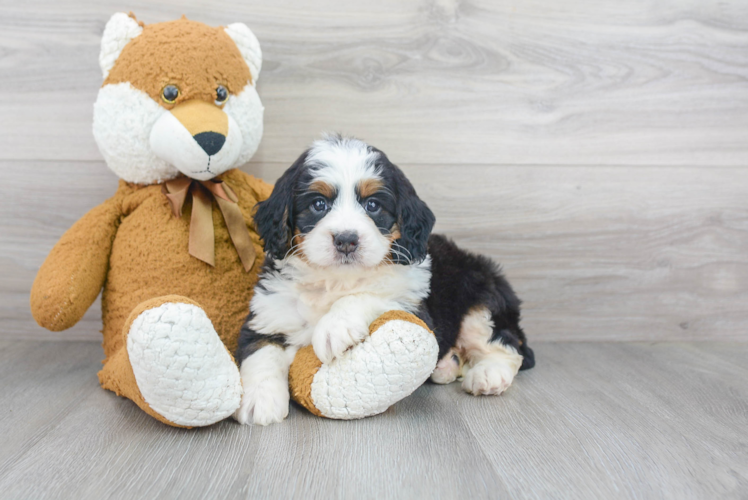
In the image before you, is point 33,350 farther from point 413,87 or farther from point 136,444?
point 413,87

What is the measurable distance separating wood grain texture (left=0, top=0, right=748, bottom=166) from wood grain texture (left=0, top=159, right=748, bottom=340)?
0.31ft

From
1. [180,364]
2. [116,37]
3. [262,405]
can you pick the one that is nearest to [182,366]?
[180,364]

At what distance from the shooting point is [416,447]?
4.21ft

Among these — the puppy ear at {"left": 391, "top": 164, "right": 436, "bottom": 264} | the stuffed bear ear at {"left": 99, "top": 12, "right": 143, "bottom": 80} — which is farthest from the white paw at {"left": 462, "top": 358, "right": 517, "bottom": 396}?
the stuffed bear ear at {"left": 99, "top": 12, "right": 143, "bottom": 80}

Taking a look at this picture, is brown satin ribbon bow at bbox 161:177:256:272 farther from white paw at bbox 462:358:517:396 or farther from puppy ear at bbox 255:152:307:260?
white paw at bbox 462:358:517:396

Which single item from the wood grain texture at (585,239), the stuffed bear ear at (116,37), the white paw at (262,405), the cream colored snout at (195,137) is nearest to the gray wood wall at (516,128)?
the wood grain texture at (585,239)

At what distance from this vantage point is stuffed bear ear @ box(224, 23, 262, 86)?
1800 millimetres

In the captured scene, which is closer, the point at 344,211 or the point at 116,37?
the point at 344,211

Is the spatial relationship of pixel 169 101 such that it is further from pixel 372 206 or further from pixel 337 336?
pixel 337 336

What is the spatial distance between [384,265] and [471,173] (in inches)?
34.1

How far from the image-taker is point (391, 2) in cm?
209

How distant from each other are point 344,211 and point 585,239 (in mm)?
1290

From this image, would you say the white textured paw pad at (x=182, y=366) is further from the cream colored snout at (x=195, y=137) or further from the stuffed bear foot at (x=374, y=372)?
the cream colored snout at (x=195, y=137)

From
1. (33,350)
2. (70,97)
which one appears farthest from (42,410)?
(70,97)
